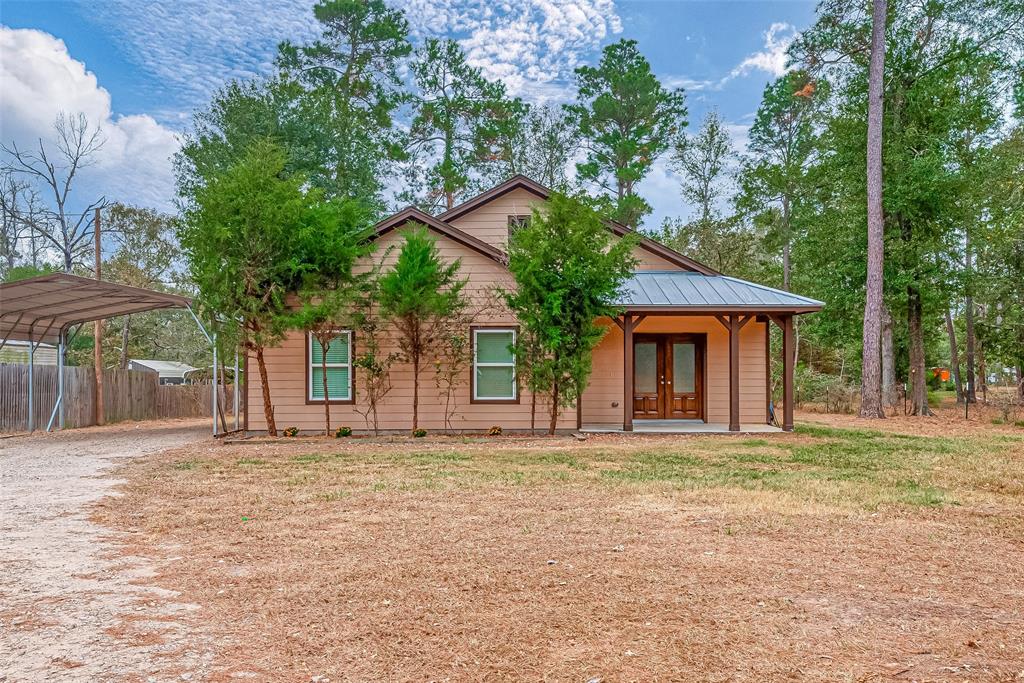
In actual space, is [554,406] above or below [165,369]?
below

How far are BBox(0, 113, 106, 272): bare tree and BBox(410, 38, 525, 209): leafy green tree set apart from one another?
1153 cm

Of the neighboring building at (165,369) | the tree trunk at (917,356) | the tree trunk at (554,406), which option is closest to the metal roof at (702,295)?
the tree trunk at (554,406)

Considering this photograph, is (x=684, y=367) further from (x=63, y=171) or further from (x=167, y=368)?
(x=167, y=368)

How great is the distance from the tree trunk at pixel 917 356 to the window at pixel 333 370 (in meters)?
15.1

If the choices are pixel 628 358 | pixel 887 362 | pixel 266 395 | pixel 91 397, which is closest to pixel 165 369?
pixel 91 397

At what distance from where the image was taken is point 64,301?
13.0 metres

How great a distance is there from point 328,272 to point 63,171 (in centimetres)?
1363

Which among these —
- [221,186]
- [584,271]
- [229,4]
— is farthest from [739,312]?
[229,4]

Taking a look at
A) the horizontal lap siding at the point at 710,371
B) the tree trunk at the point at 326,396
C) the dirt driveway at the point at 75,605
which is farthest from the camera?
the horizontal lap siding at the point at 710,371

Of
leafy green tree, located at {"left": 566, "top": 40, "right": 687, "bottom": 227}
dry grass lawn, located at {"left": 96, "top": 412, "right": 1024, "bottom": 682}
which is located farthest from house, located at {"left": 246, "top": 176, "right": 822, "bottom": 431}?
leafy green tree, located at {"left": 566, "top": 40, "right": 687, "bottom": 227}

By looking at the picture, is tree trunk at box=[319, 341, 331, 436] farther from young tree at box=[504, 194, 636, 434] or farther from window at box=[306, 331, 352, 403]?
young tree at box=[504, 194, 636, 434]

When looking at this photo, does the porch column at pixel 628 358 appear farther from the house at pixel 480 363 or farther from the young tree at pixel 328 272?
the young tree at pixel 328 272

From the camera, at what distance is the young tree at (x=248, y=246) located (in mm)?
11422

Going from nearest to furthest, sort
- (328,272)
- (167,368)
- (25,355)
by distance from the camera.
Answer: (328,272), (25,355), (167,368)
